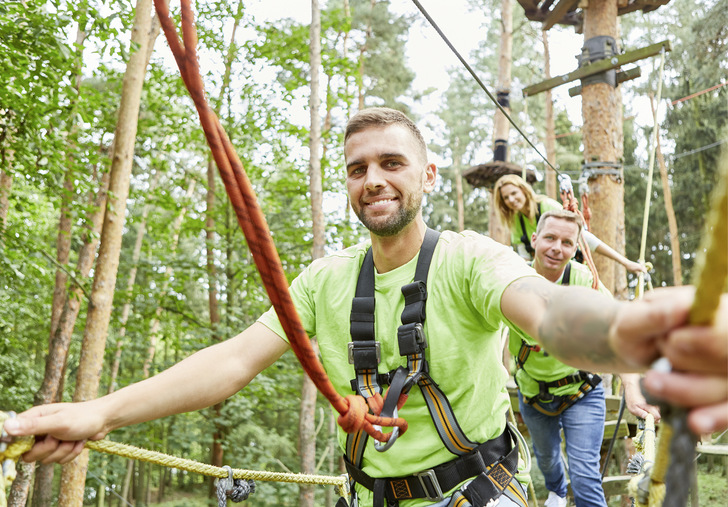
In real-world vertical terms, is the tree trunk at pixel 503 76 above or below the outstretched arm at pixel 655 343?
above

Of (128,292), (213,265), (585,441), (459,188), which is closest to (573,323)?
(585,441)

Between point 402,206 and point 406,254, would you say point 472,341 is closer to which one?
point 406,254

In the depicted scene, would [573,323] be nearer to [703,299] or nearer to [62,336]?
[703,299]

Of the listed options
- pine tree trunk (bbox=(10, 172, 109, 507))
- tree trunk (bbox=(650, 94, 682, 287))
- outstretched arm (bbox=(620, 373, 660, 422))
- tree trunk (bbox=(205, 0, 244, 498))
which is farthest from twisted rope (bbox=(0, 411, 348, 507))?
tree trunk (bbox=(650, 94, 682, 287))

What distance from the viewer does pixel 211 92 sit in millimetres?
9602

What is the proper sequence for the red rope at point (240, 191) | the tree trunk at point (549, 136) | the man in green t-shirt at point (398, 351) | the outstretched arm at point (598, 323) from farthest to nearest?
the tree trunk at point (549, 136) < the man in green t-shirt at point (398, 351) < the red rope at point (240, 191) < the outstretched arm at point (598, 323)

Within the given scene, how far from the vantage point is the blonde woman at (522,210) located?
4.51 meters

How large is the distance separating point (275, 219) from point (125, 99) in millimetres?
6830

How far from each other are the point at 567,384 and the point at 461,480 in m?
2.08

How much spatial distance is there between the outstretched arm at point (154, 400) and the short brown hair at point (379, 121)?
80cm

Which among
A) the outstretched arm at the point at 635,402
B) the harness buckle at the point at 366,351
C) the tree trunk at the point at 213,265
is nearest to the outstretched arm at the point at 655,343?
the harness buckle at the point at 366,351

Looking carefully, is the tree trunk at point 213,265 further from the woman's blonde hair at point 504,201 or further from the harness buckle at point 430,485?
the harness buckle at point 430,485

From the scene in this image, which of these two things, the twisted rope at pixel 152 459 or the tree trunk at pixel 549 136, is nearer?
the twisted rope at pixel 152 459

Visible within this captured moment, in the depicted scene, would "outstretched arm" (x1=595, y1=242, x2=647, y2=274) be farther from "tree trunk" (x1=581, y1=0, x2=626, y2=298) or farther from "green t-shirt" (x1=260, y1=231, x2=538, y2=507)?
"green t-shirt" (x1=260, y1=231, x2=538, y2=507)
